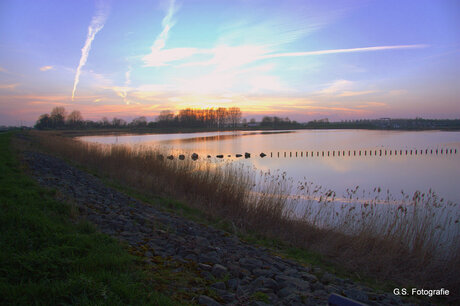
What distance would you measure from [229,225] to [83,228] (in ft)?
14.4

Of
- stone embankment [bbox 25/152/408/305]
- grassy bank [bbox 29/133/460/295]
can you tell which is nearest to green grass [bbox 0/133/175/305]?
stone embankment [bbox 25/152/408/305]

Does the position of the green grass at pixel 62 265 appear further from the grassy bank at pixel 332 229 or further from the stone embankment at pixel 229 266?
the grassy bank at pixel 332 229

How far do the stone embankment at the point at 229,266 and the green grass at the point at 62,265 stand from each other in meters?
0.48

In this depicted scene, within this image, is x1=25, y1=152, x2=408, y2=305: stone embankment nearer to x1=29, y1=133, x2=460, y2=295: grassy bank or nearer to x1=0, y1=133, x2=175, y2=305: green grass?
x1=0, y1=133, x2=175, y2=305: green grass

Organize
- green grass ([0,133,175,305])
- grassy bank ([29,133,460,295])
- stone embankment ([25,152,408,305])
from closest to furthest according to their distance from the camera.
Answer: green grass ([0,133,175,305]) → stone embankment ([25,152,408,305]) → grassy bank ([29,133,460,295])

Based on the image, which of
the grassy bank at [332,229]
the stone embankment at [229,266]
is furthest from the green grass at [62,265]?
the grassy bank at [332,229]

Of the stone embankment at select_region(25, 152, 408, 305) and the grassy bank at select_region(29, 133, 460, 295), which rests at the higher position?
the stone embankment at select_region(25, 152, 408, 305)

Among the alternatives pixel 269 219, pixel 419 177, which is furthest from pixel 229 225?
pixel 419 177

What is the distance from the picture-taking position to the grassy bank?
6121mm

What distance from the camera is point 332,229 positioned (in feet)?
26.3

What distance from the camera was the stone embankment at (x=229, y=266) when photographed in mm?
3430

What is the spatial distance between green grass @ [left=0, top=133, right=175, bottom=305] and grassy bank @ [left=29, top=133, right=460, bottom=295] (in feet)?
14.5

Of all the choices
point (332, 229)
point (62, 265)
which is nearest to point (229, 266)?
point (62, 265)

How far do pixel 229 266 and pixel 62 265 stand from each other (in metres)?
2.17
